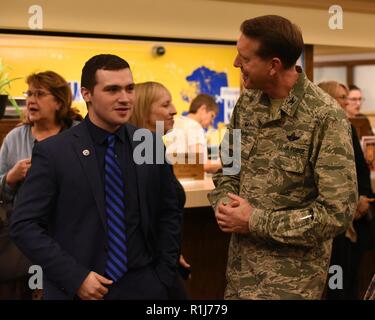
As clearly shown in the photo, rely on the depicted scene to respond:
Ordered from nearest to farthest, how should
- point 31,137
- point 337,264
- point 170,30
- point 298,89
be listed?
1. point 298,89
2. point 31,137
3. point 337,264
4. point 170,30

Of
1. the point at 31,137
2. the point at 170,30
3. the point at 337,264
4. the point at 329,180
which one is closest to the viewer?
the point at 329,180

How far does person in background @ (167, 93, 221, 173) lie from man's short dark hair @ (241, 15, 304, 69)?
81.9 inches

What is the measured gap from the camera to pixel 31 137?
10.4ft

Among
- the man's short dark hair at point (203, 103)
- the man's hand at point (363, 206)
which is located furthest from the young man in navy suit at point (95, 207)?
the man's short dark hair at point (203, 103)

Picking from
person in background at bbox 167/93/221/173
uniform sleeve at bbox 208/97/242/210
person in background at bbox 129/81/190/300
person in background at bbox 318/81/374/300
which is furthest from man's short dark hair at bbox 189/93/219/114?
uniform sleeve at bbox 208/97/242/210

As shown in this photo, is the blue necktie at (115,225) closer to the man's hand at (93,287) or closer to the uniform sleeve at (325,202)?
the man's hand at (93,287)

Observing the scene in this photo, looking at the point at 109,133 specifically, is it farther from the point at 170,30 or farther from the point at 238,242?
the point at 170,30

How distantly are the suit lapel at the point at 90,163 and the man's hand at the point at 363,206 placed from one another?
212cm

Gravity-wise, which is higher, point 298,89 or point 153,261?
point 298,89

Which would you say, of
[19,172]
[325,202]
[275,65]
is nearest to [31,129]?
[19,172]

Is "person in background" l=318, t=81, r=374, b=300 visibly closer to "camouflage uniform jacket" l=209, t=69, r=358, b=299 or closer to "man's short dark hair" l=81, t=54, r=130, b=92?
"camouflage uniform jacket" l=209, t=69, r=358, b=299

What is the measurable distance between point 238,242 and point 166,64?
596cm

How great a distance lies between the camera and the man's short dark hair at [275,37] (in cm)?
202

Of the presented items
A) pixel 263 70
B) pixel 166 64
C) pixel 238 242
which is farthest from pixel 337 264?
pixel 166 64
